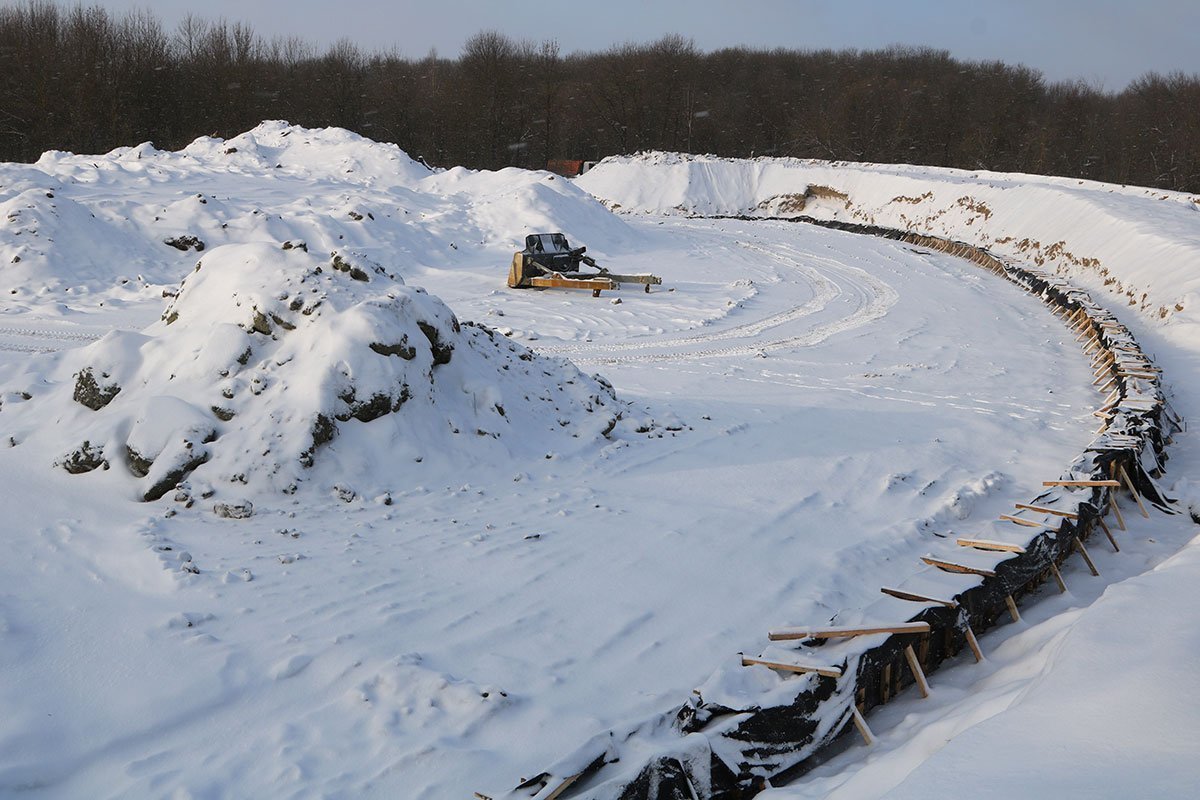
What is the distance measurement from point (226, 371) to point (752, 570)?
545cm

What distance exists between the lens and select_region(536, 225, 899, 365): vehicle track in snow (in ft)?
50.4

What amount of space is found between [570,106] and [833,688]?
6609cm

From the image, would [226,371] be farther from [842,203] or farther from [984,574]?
[842,203]

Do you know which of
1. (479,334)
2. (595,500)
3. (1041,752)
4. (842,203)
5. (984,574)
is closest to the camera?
(1041,752)

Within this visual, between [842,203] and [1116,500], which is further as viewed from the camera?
[842,203]

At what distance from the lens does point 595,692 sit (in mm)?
5930

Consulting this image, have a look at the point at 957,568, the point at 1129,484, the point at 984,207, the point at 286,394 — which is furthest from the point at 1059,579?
the point at 984,207

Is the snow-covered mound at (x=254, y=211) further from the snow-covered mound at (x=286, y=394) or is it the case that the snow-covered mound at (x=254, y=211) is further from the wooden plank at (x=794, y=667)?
the wooden plank at (x=794, y=667)

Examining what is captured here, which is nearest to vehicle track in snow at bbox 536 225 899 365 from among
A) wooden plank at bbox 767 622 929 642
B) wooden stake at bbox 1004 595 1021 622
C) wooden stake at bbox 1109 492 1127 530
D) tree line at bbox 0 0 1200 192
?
wooden stake at bbox 1109 492 1127 530

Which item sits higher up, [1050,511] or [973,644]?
[1050,511]

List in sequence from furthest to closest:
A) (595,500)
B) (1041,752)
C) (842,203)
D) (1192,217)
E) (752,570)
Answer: (842,203)
(1192,217)
(595,500)
(752,570)
(1041,752)

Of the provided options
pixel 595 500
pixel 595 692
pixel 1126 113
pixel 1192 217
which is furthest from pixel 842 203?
pixel 595 692

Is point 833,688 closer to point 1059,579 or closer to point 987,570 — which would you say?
point 987,570

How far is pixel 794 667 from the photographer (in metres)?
5.68
